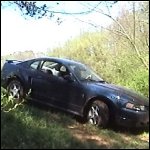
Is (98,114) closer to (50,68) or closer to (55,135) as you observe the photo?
(50,68)

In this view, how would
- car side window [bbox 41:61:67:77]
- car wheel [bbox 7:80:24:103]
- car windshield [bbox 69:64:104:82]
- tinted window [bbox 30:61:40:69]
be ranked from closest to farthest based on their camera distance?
1. car windshield [bbox 69:64:104:82]
2. car side window [bbox 41:61:67:77]
3. car wheel [bbox 7:80:24:103]
4. tinted window [bbox 30:61:40:69]

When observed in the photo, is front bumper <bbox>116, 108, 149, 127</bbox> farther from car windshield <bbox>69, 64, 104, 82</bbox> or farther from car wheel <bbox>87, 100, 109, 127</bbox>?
car windshield <bbox>69, 64, 104, 82</bbox>

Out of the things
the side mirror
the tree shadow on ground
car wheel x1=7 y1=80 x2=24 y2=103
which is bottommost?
the tree shadow on ground

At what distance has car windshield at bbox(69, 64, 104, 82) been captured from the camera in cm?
1066

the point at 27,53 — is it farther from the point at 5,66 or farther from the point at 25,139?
the point at 25,139

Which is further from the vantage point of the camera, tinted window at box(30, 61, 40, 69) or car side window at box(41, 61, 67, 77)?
tinted window at box(30, 61, 40, 69)

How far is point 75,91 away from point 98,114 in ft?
3.10

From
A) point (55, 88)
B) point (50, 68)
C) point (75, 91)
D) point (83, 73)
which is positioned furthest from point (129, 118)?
point (50, 68)

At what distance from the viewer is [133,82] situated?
55.7 ft

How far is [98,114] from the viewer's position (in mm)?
9594

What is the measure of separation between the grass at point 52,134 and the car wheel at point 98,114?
0.89 feet

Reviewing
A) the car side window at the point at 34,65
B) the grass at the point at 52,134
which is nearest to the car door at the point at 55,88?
the car side window at the point at 34,65

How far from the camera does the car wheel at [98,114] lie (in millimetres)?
9508

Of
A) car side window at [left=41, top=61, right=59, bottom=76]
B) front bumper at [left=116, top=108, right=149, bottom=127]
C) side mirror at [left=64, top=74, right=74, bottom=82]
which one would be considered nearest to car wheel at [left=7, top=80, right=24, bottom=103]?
car side window at [left=41, top=61, right=59, bottom=76]
